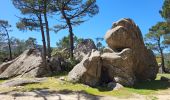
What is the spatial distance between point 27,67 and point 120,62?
413 inches

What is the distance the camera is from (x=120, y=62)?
20734 millimetres

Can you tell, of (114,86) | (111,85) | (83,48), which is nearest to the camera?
(114,86)

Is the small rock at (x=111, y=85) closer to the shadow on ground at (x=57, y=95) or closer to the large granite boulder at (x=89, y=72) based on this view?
the large granite boulder at (x=89, y=72)

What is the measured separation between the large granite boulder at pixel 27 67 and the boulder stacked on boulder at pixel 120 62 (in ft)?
18.5

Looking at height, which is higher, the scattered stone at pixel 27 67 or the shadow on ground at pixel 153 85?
the scattered stone at pixel 27 67

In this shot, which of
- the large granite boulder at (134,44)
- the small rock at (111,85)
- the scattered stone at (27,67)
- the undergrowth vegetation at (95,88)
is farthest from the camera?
the scattered stone at (27,67)

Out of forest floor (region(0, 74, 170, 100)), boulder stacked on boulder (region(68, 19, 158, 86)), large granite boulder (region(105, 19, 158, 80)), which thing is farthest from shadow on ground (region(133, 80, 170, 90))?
large granite boulder (region(105, 19, 158, 80))

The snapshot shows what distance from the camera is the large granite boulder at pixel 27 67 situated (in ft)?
85.4

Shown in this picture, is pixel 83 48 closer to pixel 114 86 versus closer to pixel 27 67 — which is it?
pixel 27 67

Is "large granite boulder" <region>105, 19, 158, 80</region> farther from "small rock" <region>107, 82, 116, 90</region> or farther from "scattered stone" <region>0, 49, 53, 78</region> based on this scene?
"scattered stone" <region>0, 49, 53, 78</region>

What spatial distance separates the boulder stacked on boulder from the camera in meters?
20.1

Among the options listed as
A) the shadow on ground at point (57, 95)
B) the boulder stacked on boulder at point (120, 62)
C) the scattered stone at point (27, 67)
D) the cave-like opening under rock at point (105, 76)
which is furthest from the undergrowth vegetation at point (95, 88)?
the scattered stone at point (27, 67)

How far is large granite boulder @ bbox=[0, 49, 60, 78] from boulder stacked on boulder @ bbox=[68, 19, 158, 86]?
222 inches

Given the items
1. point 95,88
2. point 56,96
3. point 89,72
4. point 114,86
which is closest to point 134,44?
point 114,86
